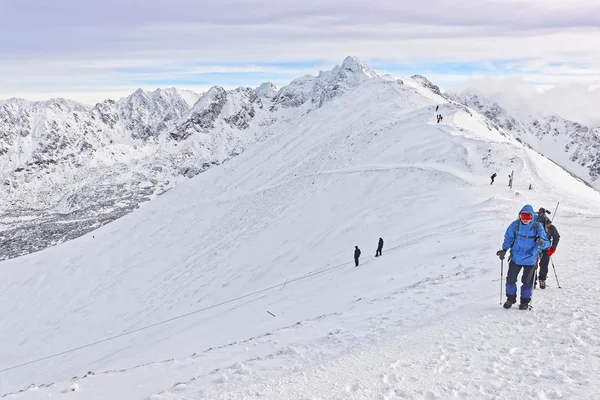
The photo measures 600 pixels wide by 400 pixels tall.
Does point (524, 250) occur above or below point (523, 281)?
above

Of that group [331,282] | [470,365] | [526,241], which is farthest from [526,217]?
[331,282]

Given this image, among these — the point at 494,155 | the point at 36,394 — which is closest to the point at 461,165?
the point at 494,155

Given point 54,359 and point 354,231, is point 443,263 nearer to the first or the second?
point 354,231

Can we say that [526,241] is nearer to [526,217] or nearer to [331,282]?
[526,217]

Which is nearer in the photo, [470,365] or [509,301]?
[470,365]

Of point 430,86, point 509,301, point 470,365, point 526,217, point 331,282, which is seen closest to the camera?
point 470,365

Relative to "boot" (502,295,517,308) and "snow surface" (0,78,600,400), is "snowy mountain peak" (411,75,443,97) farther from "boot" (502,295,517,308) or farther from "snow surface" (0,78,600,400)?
"boot" (502,295,517,308)
